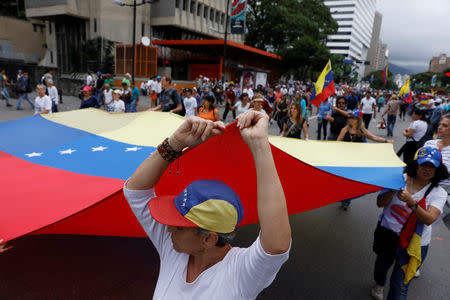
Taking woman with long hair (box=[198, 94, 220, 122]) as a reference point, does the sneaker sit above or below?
below

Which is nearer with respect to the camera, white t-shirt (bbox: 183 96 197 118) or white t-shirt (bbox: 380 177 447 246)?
white t-shirt (bbox: 380 177 447 246)

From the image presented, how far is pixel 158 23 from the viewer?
3338cm

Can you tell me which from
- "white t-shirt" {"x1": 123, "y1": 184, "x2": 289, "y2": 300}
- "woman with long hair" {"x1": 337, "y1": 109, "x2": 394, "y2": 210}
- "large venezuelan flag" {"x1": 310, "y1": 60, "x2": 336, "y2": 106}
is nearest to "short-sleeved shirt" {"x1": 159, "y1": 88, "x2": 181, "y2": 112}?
"large venezuelan flag" {"x1": 310, "y1": 60, "x2": 336, "y2": 106}

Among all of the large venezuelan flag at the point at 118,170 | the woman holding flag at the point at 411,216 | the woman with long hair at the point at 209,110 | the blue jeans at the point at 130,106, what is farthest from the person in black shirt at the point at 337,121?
the blue jeans at the point at 130,106

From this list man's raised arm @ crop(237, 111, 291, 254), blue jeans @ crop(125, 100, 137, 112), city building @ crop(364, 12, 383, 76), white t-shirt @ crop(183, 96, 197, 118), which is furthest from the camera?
city building @ crop(364, 12, 383, 76)

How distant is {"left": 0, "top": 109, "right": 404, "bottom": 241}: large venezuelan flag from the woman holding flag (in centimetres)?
16

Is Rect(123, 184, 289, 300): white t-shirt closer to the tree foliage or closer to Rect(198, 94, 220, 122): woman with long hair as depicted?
Rect(198, 94, 220, 122): woman with long hair

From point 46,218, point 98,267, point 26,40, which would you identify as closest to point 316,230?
point 98,267

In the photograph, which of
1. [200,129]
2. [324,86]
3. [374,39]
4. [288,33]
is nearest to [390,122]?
[324,86]

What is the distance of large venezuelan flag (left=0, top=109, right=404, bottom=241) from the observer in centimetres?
201

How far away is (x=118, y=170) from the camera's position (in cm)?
299

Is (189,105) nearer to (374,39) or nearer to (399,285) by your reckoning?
(399,285)

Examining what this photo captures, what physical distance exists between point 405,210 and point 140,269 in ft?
9.23

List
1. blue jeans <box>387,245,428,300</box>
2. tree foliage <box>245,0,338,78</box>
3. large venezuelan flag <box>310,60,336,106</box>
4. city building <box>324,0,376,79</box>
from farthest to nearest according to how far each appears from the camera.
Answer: city building <box>324,0,376,79</box> → tree foliage <box>245,0,338,78</box> → large venezuelan flag <box>310,60,336,106</box> → blue jeans <box>387,245,428,300</box>
